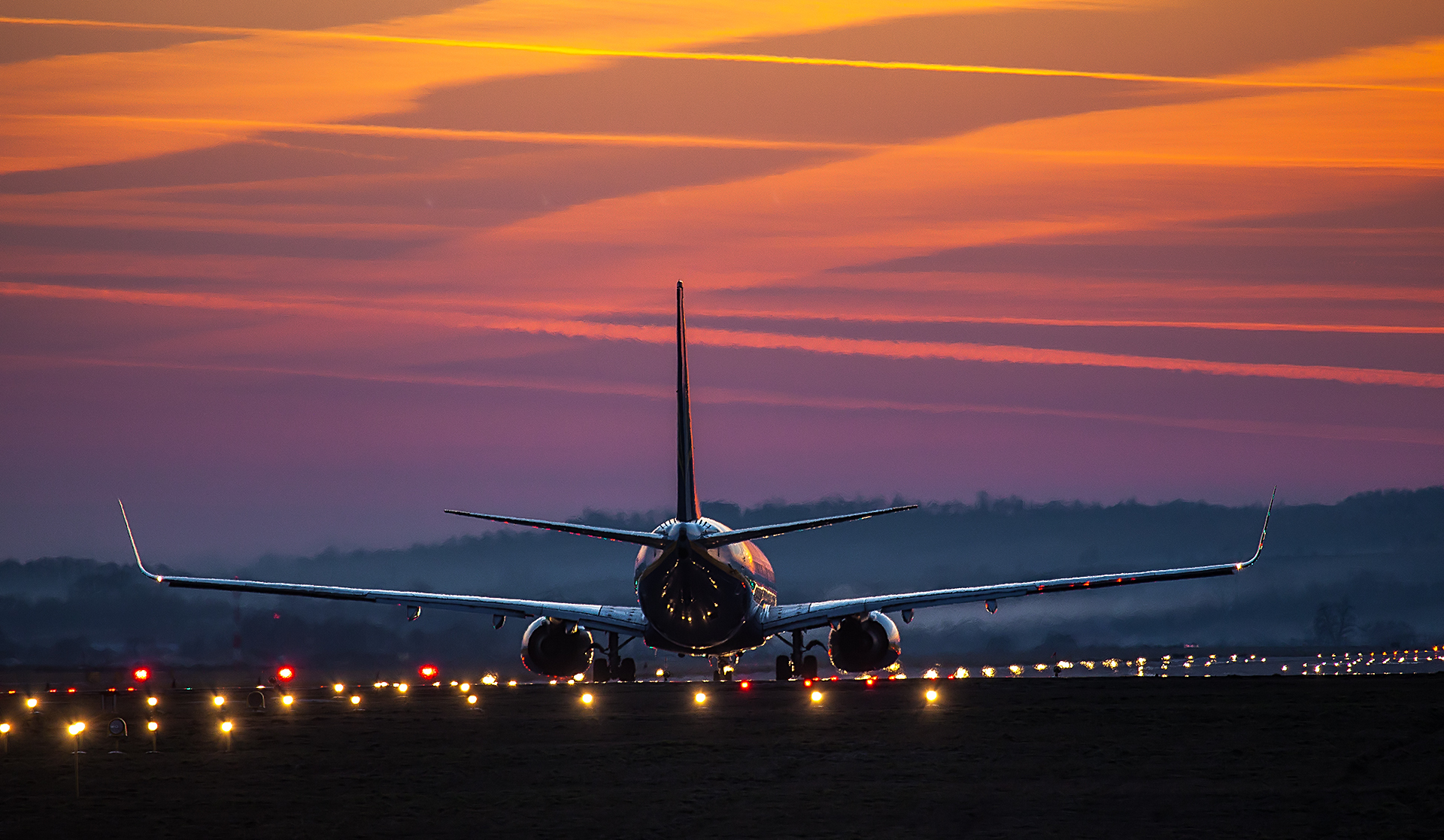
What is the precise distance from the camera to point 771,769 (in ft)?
104

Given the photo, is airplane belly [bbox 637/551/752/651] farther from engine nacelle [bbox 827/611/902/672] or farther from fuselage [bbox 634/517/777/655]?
engine nacelle [bbox 827/611/902/672]

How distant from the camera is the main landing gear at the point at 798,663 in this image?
Result: 232ft

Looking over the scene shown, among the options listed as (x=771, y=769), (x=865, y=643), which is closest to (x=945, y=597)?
(x=865, y=643)

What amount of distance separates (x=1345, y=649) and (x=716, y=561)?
92125 mm

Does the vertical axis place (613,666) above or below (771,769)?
above

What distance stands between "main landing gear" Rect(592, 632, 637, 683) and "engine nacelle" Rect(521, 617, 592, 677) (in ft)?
4.12

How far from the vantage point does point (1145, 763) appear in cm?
3189

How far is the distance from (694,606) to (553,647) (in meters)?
9.80

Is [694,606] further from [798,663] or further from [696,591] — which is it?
[798,663]

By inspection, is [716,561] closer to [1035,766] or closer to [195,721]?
[195,721]

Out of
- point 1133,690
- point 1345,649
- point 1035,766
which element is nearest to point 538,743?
point 1035,766

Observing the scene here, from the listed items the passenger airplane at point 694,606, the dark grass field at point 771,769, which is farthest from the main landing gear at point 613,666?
the dark grass field at point 771,769

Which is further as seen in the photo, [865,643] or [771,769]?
[865,643]

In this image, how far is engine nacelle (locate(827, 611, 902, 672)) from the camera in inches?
2625
